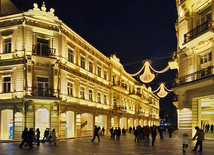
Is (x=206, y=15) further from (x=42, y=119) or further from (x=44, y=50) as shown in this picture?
(x=42, y=119)

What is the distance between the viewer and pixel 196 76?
76.4 feet

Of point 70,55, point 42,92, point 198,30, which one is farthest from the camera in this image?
point 70,55

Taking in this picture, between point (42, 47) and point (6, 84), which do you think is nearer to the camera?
point (6, 84)

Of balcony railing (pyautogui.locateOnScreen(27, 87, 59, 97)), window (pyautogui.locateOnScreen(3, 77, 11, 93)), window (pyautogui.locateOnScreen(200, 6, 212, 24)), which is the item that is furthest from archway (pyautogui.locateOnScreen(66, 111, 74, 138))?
window (pyautogui.locateOnScreen(200, 6, 212, 24))

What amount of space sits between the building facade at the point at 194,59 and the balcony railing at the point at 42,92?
1284 centimetres

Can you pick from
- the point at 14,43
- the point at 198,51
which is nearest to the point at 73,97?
the point at 14,43

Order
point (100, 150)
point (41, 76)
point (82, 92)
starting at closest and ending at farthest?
point (100, 150) → point (41, 76) → point (82, 92)

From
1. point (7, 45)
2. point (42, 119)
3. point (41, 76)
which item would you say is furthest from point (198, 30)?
point (7, 45)

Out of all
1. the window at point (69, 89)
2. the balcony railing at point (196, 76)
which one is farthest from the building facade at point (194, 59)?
the window at point (69, 89)

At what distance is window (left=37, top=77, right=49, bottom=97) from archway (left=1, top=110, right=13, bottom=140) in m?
4.71

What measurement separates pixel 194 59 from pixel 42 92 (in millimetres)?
16156

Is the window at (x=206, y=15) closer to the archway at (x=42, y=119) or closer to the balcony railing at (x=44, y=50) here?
the balcony railing at (x=44, y=50)

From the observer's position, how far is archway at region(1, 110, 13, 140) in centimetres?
2821

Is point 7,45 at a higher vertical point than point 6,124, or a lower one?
higher
